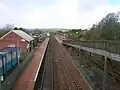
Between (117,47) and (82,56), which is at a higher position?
(117,47)

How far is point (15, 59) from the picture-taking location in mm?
26750

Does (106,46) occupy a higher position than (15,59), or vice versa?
(106,46)

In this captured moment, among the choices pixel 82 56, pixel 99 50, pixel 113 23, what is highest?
pixel 113 23

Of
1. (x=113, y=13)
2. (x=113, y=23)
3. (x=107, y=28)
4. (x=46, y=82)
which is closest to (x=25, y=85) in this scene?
(x=46, y=82)

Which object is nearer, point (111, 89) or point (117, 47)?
point (117, 47)

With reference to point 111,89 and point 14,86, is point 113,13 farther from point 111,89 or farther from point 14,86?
point 14,86

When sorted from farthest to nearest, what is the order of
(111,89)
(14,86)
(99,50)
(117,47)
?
1. (99,50)
2. (111,89)
3. (14,86)
4. (117,47)

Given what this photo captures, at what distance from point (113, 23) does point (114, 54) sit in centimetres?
2291

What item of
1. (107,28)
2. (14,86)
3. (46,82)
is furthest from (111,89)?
(107,28)

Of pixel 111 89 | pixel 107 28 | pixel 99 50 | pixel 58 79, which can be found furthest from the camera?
pixel 107 28

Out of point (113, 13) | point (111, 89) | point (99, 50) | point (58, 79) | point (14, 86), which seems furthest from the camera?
point (113, 13)

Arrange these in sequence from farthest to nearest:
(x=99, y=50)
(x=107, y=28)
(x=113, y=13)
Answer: (x=113, y=13), (x=107, y=28), (x=99, y=50)

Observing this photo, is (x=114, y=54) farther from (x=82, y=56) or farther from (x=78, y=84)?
(x=82, y=56)

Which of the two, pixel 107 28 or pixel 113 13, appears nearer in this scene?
pixel 107 28
